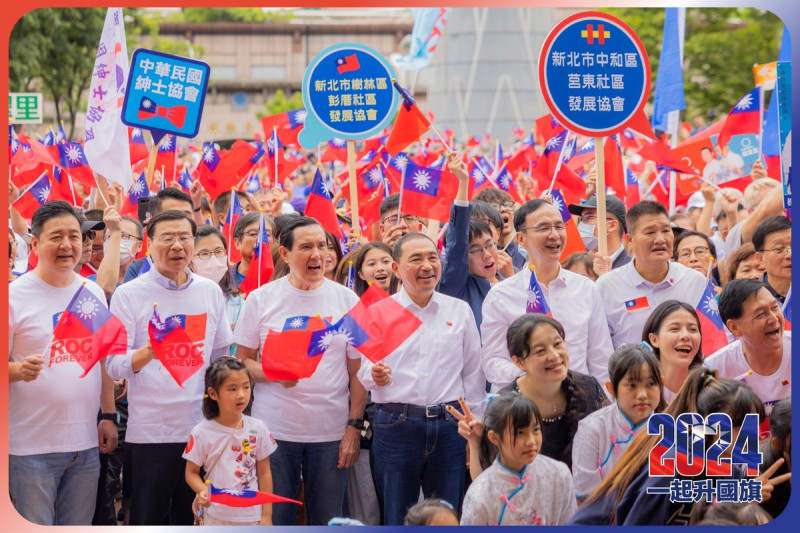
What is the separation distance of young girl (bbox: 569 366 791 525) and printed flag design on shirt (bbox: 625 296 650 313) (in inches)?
44.3

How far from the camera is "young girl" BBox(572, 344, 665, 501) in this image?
15.3ft

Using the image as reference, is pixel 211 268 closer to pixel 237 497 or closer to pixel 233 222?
pixel 233 222

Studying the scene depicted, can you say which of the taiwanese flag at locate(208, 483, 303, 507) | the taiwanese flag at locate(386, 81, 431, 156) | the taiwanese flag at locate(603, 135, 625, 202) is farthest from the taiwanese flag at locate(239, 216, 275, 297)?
the taiwanese flag at locate(603, 135, 625, 202)

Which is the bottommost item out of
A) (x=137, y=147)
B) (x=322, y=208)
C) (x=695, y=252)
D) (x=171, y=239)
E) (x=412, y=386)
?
(x=412, y=386)

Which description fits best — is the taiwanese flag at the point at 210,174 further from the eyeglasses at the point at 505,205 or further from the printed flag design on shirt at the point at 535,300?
the printed flag design on shirt at the point at 535,300

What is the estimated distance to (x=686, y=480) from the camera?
4.28 m

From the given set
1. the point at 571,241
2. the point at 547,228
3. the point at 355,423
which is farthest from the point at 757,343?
the point at 571,241

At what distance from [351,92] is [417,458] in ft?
7.67

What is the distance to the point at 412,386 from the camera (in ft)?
16.9

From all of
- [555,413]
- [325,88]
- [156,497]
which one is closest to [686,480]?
[555,413]

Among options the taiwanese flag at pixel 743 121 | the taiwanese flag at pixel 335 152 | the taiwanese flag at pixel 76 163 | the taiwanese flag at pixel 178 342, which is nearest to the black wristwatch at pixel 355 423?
the taiwanese flag at pixel 178 342

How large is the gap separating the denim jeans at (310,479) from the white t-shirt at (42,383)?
3.17 ft

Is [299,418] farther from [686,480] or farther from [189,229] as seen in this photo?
[686,480]

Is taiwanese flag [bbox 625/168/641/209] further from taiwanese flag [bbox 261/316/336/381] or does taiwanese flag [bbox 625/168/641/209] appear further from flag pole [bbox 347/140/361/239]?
taiwanese flag [bbox 261/316/336/381]
